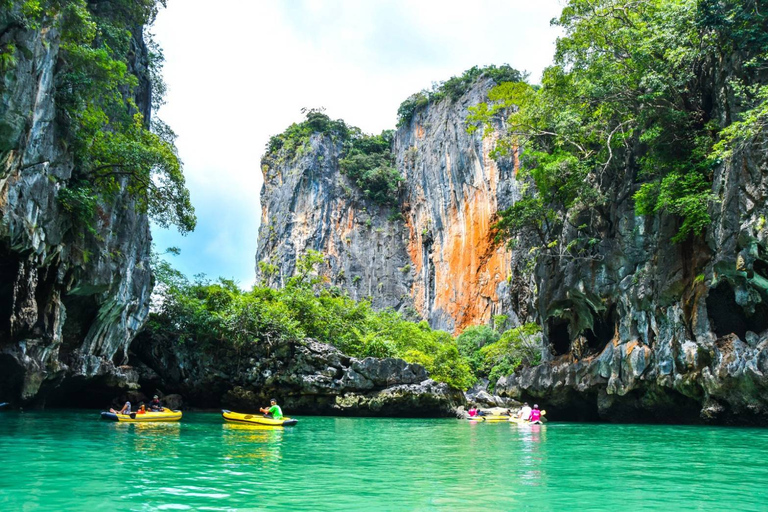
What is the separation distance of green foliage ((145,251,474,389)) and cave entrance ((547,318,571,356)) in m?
7.58

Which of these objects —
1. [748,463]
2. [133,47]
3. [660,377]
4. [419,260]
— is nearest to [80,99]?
[133,47]

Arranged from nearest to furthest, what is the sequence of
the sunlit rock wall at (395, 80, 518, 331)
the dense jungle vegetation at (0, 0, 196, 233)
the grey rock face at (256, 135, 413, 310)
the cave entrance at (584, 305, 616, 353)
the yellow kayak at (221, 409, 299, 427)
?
1. the dense jungle vegetation at (0, 0, 196, 233)
2. the yellow kayak at (221, 409, 299, 427)
3. the cave entrance at (584, 305, 616, 353)
4. the sunlit rock wall at (395, 80, 518, 331)
5. the grey rock face at (256, 135, 413, 310)

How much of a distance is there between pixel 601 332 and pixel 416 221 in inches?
1617

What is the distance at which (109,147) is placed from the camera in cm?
1627

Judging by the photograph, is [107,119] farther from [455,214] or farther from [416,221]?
[416,221]

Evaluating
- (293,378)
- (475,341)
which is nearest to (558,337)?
(293,378)

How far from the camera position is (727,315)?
17375 mm

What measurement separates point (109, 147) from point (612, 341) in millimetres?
18999

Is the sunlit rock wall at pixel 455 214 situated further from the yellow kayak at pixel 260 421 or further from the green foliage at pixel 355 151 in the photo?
the yellow kayak at pixel 260 421

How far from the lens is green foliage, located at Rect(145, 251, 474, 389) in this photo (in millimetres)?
26766

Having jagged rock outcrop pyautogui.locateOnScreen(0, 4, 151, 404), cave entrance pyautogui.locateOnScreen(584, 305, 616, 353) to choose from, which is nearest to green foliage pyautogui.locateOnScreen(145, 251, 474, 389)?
jagged rock outcrop pyautogui.locateOnScreen(0, 4, 151, 404)

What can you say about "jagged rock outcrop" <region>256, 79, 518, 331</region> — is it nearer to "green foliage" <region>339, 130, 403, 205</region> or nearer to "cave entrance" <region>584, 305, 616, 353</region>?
"green foliage" <region>339, 130, 403, 205</region>

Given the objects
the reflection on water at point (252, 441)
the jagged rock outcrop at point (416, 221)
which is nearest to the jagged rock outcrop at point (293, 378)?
the reflection on water at point (252, 441)

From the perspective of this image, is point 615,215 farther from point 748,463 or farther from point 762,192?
point 748,463
